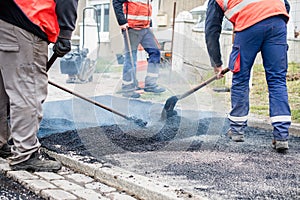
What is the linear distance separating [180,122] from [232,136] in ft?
2.49

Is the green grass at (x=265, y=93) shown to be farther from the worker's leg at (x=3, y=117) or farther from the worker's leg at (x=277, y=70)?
the worker's leg at (x=3, y=117)

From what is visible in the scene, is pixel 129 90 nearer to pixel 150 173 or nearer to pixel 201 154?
pixel 201 154

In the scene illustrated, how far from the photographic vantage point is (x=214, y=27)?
14.1ft

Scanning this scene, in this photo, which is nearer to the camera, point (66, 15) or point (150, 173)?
point (150, 173)

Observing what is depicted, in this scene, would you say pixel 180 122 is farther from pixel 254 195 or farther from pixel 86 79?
pixel 86 79

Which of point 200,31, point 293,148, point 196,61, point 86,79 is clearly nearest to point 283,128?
point 293,148

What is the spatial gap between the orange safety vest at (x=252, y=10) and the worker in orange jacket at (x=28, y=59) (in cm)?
149

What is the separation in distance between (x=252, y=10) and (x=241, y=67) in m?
0.50

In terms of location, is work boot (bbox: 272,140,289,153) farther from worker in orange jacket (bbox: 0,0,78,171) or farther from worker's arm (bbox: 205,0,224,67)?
worker in orange jacket (bbox: 0,0,78,171)

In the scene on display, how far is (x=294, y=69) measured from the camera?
9.26m

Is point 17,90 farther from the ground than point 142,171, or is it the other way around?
point 17,90

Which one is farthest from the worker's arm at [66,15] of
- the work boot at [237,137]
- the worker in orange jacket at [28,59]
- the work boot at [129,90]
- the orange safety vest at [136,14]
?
the orange safety vest at [136,14]

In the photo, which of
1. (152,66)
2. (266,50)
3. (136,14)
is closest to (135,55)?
(136,14)

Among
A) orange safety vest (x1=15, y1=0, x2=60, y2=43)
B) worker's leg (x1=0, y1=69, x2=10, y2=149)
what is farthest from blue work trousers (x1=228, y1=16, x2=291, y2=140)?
worker's leg (x1=0, y1=69, x2=10, y2=149)
